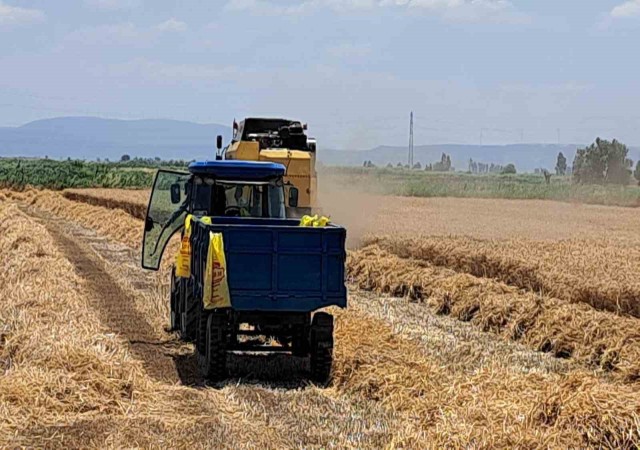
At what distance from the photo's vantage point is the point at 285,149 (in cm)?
2417

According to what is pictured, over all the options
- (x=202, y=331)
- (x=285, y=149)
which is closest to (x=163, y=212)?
(x=202, y=331)

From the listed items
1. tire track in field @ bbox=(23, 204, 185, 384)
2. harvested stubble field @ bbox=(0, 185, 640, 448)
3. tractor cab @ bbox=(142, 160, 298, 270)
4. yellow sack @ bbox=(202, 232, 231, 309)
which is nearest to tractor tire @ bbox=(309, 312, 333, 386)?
harvested stubble field @ bbox=(0, 185, 640, 448)

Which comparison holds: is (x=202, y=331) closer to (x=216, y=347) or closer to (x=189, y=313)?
(x=216, y=347)

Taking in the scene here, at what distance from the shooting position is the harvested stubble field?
27.5ft

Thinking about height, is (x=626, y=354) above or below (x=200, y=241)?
below

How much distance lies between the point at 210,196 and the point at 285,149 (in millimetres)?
10800

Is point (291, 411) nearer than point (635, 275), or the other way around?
point (291, 411)

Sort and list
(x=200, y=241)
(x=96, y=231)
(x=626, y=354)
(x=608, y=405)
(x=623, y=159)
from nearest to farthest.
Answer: (x=608, y=405), (x=200, y=241), (x=626, y=354), (x=96, y=231), (x=623, y=159)

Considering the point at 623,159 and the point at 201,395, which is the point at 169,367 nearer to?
the point at 201,395

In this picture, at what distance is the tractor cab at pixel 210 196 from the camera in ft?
44.2

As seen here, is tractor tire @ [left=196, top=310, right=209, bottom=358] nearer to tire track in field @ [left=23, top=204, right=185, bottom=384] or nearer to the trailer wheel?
tire track in field @ [left=23, top=204, right=185, bottom=384]

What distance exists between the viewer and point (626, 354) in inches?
507

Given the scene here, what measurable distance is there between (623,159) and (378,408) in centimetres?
8948

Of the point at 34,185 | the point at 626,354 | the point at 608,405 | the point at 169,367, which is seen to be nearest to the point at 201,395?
the point at 169,367
